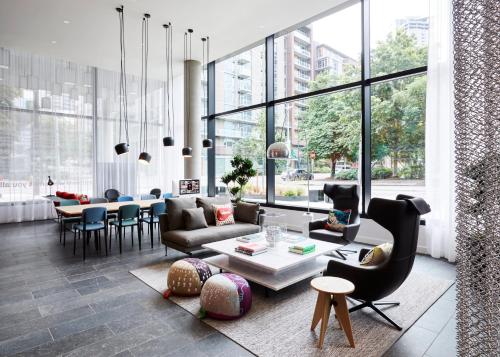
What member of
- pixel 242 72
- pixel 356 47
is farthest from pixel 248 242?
pixel 242 72

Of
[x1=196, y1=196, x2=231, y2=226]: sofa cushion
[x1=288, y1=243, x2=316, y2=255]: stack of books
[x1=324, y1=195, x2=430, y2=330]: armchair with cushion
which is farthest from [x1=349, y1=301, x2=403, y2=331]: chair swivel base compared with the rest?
[x1=196, y1=196, x2=231, y2=226]: sofa cushion

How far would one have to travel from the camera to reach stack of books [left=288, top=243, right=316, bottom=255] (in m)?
3.66

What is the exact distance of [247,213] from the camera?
5.72m

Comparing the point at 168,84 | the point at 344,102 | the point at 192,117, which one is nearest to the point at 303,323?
the point at 344,102

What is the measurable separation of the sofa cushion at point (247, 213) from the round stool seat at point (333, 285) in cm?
309

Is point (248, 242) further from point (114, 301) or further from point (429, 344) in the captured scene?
point (429, 344)

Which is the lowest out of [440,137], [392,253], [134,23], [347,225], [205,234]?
[205,234]

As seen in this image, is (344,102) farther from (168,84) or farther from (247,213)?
(168,84)

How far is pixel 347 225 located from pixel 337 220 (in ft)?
0.94

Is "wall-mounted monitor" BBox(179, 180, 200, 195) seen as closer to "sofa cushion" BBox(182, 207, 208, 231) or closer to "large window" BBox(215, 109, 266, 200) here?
"large window" BBox(215, 109, 266, 200)

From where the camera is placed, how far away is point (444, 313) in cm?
301

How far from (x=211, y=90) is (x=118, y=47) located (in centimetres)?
284

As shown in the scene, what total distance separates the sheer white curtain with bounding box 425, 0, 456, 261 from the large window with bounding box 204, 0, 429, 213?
0.40m

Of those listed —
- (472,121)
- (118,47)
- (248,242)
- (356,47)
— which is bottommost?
(248,242)
